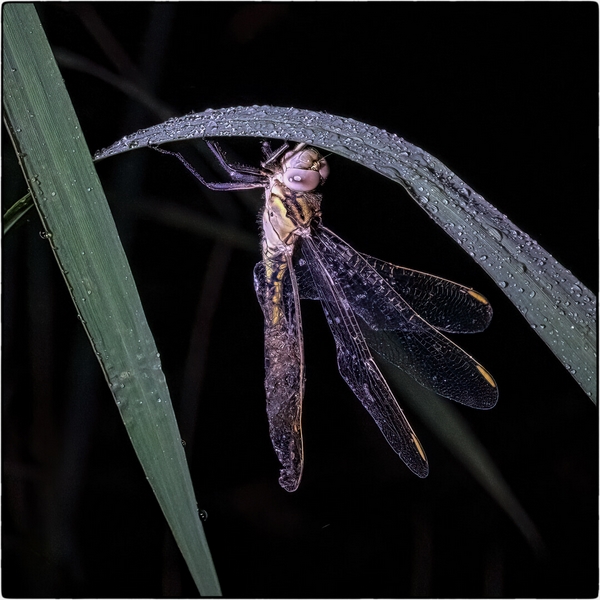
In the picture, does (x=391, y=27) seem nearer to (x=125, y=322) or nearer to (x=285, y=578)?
(x=125, y=322)

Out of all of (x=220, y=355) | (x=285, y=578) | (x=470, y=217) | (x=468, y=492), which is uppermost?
(x=470, y=217)

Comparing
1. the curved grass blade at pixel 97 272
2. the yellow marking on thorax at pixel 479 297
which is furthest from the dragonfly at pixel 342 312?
the curved grass blade at pixel 97 272

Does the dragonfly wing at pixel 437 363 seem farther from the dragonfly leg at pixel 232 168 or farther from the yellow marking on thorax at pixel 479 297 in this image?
the dragonfly leg at pixel 232 168

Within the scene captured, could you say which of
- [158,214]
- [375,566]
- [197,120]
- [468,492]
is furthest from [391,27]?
[375,566]

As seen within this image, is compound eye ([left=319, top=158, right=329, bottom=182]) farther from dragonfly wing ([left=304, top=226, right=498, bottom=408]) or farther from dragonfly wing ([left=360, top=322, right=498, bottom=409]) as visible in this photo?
dragonfly wing ([left=360, top=322, right=498, bottom=409])

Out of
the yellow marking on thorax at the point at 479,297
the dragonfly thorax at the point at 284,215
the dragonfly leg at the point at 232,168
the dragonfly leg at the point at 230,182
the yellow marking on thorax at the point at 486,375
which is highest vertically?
the dragonfly leg at the point at 232,168

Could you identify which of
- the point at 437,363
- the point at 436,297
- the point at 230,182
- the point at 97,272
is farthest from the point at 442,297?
the point at 97,272

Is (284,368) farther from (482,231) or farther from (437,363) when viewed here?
(482,231)
